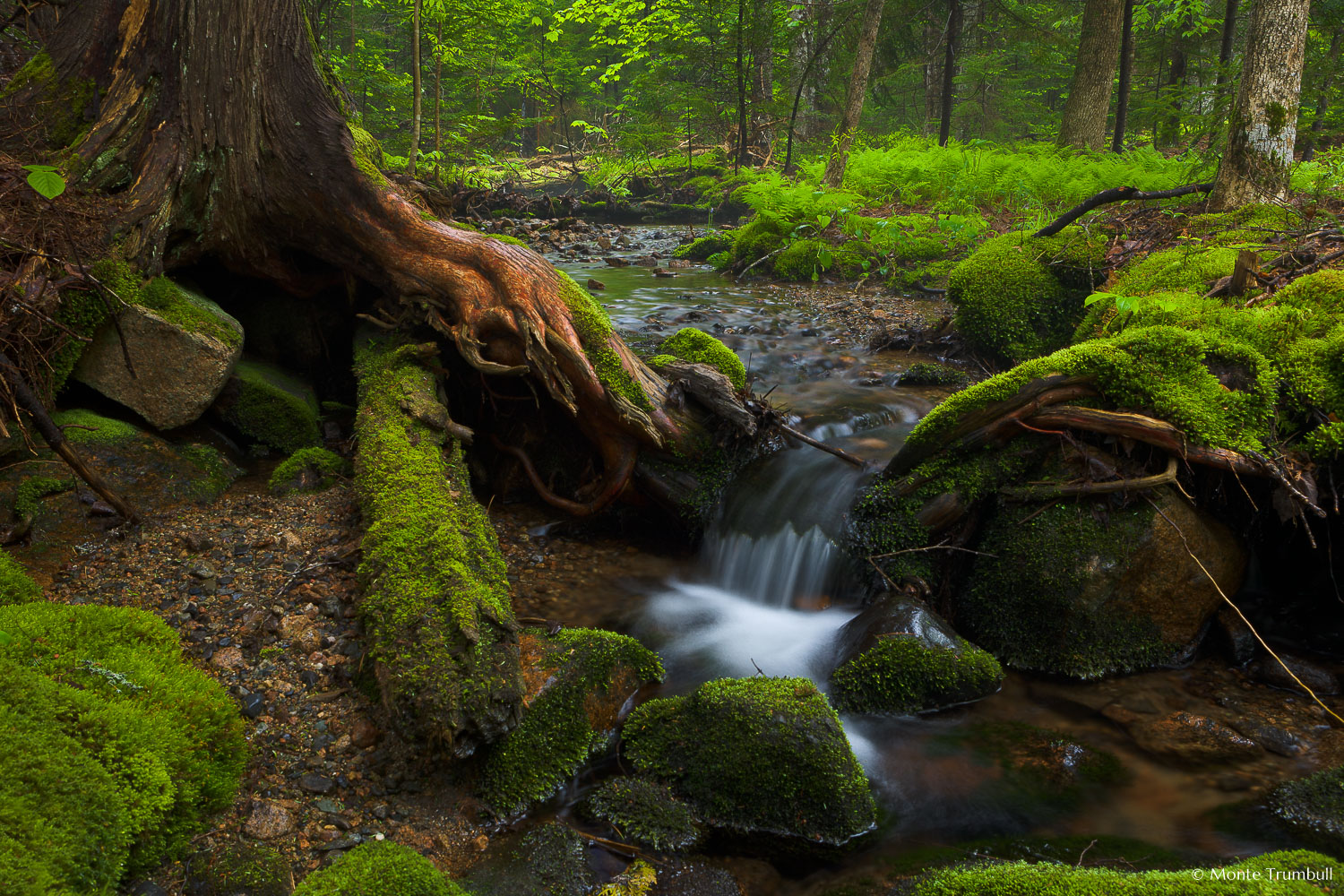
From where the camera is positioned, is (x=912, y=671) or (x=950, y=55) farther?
(x=950, y=55)

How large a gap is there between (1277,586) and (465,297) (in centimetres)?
597

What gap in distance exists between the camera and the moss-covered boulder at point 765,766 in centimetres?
339

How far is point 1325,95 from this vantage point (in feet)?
43.3

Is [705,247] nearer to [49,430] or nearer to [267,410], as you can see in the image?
[267,410]

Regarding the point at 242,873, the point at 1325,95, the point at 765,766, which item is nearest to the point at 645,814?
the point at 765,766

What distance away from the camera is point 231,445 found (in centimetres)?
546

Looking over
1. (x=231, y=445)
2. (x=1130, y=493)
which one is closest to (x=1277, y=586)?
(x=1130, y=493)

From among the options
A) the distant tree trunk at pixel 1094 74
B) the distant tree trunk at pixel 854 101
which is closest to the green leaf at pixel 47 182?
the distant tree trunk at pixel 854 101

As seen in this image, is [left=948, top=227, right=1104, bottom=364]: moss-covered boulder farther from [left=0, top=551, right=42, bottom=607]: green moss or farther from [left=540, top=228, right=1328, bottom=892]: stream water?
[left=0, top=551, right=42, bottom=607]: green moss

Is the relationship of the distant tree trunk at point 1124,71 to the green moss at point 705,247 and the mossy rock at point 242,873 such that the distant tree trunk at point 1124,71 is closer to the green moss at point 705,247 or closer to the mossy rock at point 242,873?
the green moss at point 705,247

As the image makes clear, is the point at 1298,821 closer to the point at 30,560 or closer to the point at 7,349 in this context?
the point at 30,560

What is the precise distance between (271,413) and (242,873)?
3.78m

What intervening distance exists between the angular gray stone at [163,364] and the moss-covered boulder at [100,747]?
1.99 m

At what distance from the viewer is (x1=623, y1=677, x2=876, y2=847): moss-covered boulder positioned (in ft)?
11.1
